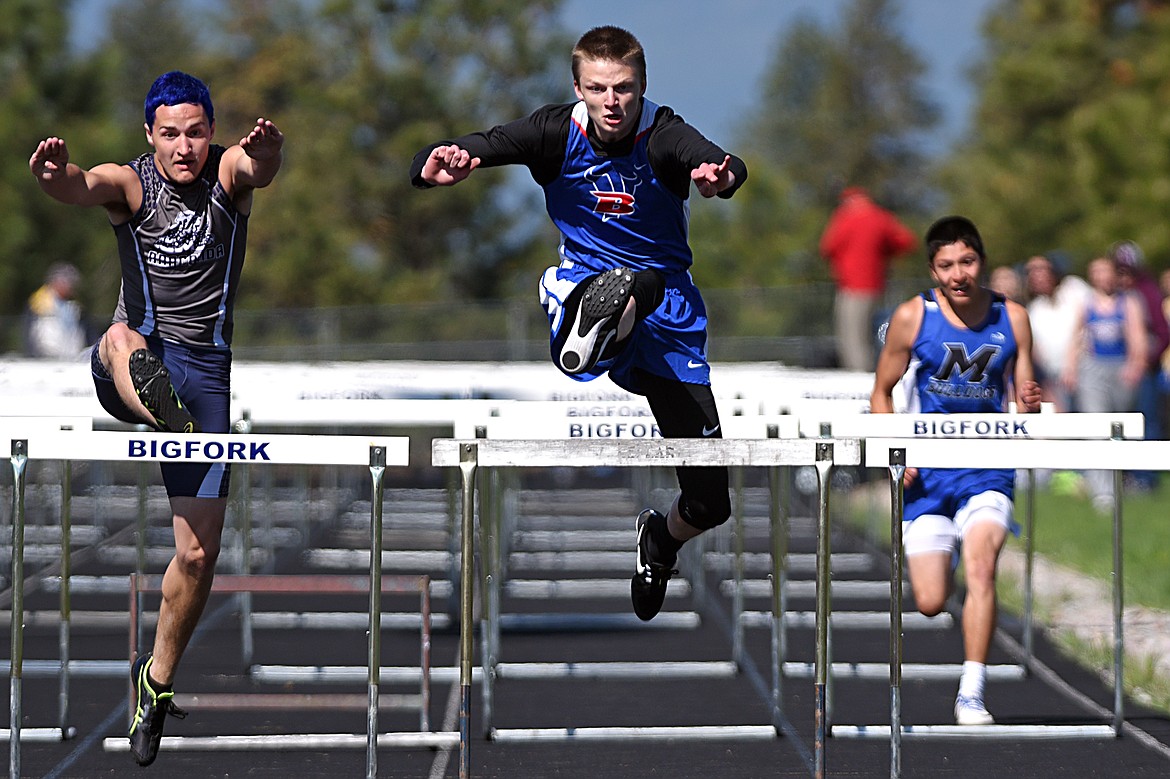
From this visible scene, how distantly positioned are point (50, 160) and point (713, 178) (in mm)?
2072

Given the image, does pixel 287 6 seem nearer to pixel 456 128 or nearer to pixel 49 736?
pixel 456 128

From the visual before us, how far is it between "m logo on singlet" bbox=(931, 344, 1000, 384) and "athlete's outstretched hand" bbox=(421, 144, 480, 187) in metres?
2.55

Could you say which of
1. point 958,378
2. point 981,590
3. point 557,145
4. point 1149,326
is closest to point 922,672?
point 981,590

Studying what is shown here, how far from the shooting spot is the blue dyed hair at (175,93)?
19.4 ft

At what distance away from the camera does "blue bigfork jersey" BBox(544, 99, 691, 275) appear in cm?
593

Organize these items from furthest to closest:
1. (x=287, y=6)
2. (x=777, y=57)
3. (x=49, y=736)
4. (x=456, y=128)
A: (x=777, y=57)
(x=287, y=6)
(x=456, y=128)
(x=49, y=736)

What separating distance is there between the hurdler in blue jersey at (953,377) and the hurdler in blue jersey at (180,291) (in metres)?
2.72

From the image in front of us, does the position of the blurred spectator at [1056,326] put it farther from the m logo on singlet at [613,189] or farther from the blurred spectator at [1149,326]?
the m logo on singlet at [613,189]

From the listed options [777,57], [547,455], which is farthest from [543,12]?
[777,57]

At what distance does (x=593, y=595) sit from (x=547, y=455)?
6268 millimetres

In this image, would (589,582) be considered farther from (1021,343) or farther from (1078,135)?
(1078,135)

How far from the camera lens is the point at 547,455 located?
5.21 m

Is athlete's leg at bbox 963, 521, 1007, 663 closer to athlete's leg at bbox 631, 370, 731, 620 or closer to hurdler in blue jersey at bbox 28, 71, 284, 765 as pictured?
athlete's leg at bbox 631, 370, 731, 620

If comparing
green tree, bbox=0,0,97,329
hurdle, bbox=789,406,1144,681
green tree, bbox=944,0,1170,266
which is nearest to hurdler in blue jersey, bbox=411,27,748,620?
hurdle, bbox=789,406,1144,681
